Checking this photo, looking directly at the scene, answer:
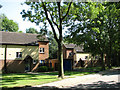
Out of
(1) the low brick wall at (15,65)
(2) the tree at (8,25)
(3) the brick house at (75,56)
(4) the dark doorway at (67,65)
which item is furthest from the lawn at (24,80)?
(2) the tree at (8,25)

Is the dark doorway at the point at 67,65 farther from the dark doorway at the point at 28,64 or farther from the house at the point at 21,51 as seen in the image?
the dark doorway at the point at 28,64

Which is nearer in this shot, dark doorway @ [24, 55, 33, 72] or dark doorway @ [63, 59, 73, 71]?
dark doorway @ [24, 55, 33, 72]

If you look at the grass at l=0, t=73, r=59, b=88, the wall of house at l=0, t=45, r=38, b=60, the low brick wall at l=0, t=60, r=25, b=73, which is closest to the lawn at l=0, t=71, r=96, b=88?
the grass at l=0, t=73, r=59, b=88

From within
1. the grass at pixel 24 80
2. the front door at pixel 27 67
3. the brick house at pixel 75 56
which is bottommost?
the grass at pixel 24 80

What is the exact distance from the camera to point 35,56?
3209cm

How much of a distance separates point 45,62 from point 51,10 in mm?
16342

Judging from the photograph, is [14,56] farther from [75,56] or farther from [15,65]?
[75,56]

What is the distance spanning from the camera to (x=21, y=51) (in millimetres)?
30844

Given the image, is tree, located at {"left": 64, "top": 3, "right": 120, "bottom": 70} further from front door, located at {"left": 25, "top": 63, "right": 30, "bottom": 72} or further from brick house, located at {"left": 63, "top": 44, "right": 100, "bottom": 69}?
brick house, located at {"left": 63, "top": 44, "right": 100, "bottom": 69}

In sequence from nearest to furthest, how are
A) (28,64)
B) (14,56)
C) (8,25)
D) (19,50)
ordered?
(14,56) < (19,50) < (28,64) < (8,25)

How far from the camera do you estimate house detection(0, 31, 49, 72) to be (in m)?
29.3

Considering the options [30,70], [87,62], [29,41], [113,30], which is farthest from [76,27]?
[87,62]

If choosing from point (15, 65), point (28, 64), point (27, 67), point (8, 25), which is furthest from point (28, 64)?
point (8, 25)

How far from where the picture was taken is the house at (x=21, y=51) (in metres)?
29.3
